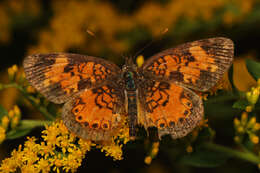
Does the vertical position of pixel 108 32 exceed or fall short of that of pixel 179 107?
it exceeds it

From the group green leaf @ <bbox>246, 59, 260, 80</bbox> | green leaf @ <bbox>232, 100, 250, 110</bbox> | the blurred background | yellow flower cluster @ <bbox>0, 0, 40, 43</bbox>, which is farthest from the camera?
yellow flower cluster @ <bbox>0, 0, 40, 43</bbox>

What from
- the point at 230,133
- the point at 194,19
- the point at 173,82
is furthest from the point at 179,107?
the point at 194,19

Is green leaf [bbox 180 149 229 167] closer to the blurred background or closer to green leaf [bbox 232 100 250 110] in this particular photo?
green leaf [bbox 232 100 250 110]

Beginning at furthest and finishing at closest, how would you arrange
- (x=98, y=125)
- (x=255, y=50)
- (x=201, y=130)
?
(x=255, y=50), (x=201, y=130), (x=98, y=125)

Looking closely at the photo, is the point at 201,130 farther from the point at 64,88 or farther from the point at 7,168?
the point at 7,168

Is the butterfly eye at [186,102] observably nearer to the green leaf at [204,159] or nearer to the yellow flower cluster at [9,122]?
the green leaf at [204,159]

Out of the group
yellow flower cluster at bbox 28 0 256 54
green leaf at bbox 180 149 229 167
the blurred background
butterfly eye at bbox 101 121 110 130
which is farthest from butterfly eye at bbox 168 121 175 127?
yellow flower cluster at bbox 28 0 256 54

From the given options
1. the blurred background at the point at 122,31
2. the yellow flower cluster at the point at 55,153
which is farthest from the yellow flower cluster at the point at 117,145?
the blurred background at the point at 122,31
